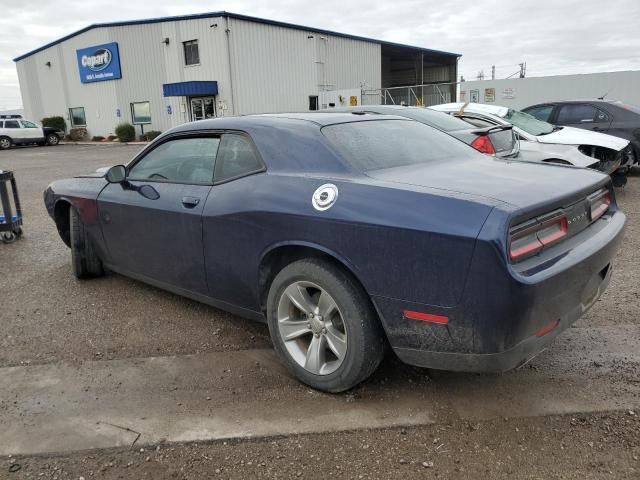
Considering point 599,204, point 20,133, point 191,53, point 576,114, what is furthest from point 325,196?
point 20,133

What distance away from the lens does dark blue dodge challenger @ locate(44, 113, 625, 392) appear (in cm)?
237

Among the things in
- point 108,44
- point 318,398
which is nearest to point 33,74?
point 108,44

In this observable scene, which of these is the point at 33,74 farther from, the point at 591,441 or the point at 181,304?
the point at 591,441

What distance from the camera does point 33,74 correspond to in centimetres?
4138

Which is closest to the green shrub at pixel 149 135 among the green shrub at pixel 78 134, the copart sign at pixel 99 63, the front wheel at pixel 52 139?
the copart sign at pixel 99 63

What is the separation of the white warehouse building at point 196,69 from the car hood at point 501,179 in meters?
28.3

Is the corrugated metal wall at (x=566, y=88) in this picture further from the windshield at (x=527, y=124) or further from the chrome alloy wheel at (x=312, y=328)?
the chrome alloy wheel at (x=312, y=328)

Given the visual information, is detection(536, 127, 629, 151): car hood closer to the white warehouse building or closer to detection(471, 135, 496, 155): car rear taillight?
detection(471, 135, 496, 155): car rear taillight

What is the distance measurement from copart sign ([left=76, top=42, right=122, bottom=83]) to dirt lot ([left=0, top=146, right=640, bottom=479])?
32872 millimetres

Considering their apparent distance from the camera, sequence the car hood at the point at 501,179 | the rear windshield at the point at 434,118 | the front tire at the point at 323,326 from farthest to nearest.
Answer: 1. the rear windshield at the point at 434,118
2. the front tire at the point at 323,326
3. the car hood at the point at 501,179

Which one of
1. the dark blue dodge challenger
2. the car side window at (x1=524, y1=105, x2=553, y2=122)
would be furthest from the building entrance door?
the dark blue dodge challenger

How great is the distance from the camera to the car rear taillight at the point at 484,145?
654 cm

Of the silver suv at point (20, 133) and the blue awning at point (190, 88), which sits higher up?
the blue awning at point (190, 88)

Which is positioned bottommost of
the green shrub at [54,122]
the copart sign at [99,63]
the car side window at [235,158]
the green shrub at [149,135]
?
the green shrub at [149,135]
